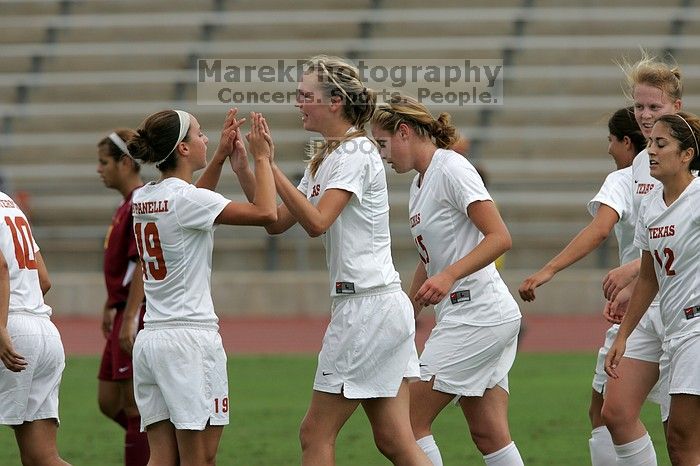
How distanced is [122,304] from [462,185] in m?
2.48

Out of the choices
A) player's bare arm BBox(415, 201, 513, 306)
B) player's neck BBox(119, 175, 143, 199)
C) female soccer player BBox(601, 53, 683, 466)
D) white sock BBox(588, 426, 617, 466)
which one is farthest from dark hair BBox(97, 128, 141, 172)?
white sock BBox(588, 426, 617, 466)

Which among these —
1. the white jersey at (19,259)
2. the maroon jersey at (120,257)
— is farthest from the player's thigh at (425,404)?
the maroon jersey at (120,257)

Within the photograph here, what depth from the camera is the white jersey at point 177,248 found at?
554 centimetres

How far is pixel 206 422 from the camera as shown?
217 inches

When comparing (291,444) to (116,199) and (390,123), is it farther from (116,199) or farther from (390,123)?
(116,199)

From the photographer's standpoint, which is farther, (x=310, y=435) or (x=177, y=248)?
(x=310, y=435)

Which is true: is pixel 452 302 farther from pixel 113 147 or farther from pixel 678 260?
pixel 113 147

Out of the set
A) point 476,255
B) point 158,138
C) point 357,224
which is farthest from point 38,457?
point 476,255

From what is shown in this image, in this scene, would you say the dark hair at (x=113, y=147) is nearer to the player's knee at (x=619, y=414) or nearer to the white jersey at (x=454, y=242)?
the white jersey at (x=454, y=242)

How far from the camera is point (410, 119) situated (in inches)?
248

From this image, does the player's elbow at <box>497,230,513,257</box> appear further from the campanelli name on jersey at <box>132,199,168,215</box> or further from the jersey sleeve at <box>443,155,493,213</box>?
the campanelli name on jersey at <box>132,199,168,215</box>

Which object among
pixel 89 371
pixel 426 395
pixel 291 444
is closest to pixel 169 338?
pixel 426 395

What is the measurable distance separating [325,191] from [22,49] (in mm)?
19552

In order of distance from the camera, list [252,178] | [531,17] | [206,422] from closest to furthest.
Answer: [206,422]
[252,178]
[531,17]
